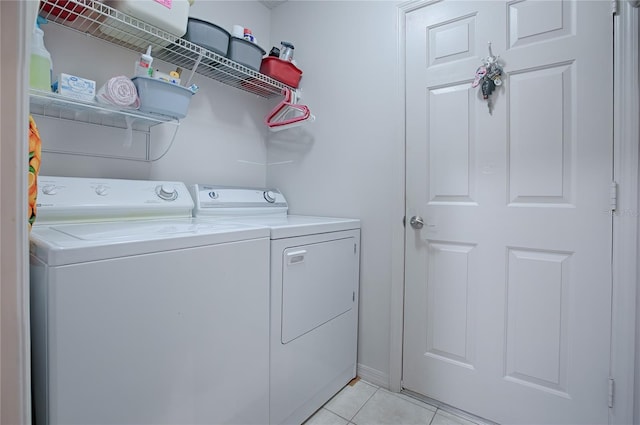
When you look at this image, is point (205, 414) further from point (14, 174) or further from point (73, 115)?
point (73, 115)

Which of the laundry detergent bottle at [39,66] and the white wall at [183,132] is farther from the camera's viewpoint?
the white wall at [183,132]

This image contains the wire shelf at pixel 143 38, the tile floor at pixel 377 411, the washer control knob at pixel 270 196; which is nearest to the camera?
the wire shelf at pixel 143 38

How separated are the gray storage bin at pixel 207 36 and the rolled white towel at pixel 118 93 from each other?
1.37 feet

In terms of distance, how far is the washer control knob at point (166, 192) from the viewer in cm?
151

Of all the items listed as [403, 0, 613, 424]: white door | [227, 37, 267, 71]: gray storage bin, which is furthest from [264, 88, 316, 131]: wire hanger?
[403, 0, 613, 424]: white door

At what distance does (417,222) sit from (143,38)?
5.45ft

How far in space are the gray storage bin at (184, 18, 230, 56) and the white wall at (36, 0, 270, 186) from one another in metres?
0.31

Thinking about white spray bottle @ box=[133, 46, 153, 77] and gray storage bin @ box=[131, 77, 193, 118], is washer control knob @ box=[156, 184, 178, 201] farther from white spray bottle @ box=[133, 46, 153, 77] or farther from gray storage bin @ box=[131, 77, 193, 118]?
white spray bottle @ box=[133, 46, 153, 77]

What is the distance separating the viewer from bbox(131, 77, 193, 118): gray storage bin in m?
1.35

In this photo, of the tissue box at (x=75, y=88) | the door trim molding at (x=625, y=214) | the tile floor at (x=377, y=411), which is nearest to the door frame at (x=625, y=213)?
the door trim molding at (x=625, y=214)

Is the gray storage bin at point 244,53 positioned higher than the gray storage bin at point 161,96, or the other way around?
the gray storage bin at point 244,53

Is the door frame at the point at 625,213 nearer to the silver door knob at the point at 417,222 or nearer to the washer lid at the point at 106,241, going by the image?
the silver door knob at the point at 417,222

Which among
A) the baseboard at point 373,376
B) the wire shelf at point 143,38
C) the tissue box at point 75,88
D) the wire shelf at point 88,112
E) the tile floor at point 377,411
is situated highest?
the wire shelf at point 143,38

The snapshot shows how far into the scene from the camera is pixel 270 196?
207cm
